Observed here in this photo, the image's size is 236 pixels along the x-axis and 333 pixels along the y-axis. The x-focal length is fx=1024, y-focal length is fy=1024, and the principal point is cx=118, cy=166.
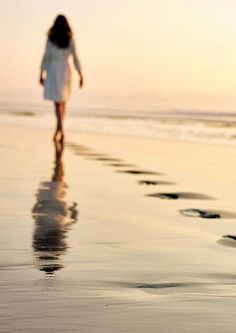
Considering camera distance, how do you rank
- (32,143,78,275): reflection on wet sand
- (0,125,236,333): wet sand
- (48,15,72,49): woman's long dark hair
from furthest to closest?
(48,15,72,49): woman's long dark hair < (32,143,78,275): reflection on wet sand < (0,125,236,333): wet sand

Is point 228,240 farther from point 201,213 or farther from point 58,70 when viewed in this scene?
point 58,70

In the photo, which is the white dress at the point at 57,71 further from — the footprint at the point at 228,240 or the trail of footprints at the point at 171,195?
the footprint at the point at 228,240

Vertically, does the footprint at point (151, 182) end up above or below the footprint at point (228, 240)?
below

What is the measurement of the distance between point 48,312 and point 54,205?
3.22m

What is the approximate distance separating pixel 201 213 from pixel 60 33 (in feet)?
29.1

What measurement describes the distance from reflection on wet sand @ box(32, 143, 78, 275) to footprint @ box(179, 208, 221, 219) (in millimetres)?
645

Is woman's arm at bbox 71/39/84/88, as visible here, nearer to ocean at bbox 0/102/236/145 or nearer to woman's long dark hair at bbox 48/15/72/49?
woman's long dark hair at bbox 48/15/72/49

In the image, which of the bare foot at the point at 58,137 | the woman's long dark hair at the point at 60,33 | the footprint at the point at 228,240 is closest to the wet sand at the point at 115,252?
the footprint at the point at 228,240

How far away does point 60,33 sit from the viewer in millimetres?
14477

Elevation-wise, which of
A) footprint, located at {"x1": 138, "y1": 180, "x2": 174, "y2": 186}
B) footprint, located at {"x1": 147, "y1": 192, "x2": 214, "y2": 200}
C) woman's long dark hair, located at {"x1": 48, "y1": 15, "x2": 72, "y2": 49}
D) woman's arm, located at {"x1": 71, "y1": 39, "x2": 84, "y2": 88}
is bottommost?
footprint, located at {"x1": 138, "y1": 180, "x2": 174, "y2": 186}

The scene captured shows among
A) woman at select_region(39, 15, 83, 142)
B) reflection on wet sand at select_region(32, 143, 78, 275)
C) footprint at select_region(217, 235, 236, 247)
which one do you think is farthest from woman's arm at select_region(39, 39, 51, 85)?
footprint at select_region(217, 235, 236, 247)

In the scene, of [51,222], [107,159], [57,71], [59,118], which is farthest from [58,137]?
[51,222]

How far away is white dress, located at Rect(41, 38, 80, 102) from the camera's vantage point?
49.0 ft

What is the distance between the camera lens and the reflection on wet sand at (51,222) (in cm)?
396
